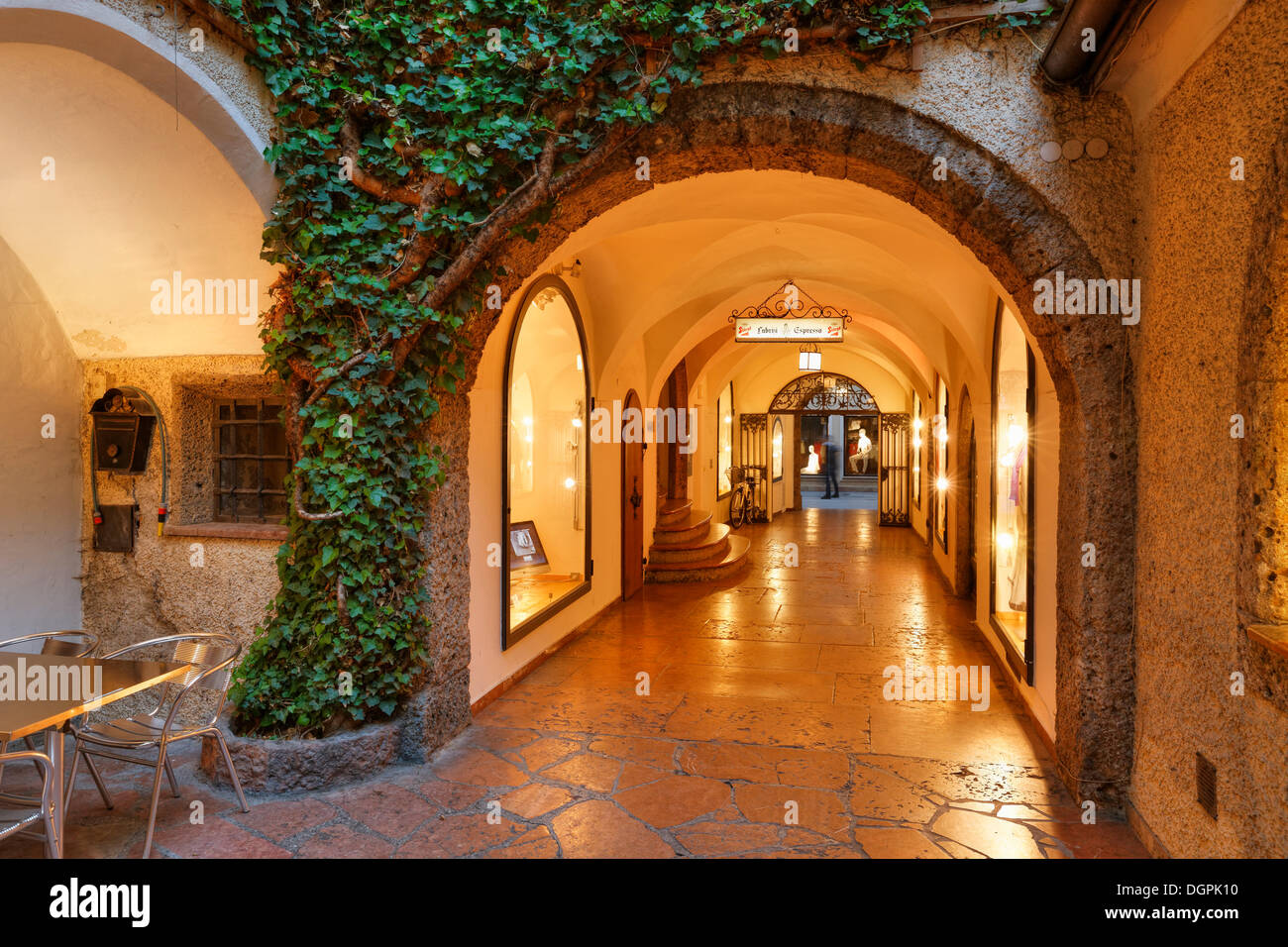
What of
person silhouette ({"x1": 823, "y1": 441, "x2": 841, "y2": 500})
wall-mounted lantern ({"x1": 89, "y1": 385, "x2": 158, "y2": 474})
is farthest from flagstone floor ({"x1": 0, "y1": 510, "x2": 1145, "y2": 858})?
person silhouette ({"x1": 823, "y1": 441, "x2": 841, "y2": 500})

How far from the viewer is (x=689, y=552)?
10.1 m

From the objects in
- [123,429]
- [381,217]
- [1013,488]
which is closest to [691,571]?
[1013,488]

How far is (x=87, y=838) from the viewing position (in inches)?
129

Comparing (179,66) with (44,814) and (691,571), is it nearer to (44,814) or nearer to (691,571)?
(44,814)

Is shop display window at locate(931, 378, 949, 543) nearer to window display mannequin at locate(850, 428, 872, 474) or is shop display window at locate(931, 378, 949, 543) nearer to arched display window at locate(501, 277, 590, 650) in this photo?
arched display window at locate(501, 277, 590, 650)

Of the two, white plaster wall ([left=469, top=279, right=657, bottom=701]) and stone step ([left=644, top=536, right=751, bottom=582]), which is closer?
white plaster wall ([left=469, top=279, right=657, bottom=701])

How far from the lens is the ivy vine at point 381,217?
12.4 ft

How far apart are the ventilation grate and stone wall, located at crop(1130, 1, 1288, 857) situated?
42 mm

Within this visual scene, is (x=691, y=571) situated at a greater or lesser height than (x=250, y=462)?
lesser

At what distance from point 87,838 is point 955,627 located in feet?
20.9

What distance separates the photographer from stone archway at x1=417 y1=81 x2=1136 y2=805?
11.3ft

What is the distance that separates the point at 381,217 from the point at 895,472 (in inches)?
594
